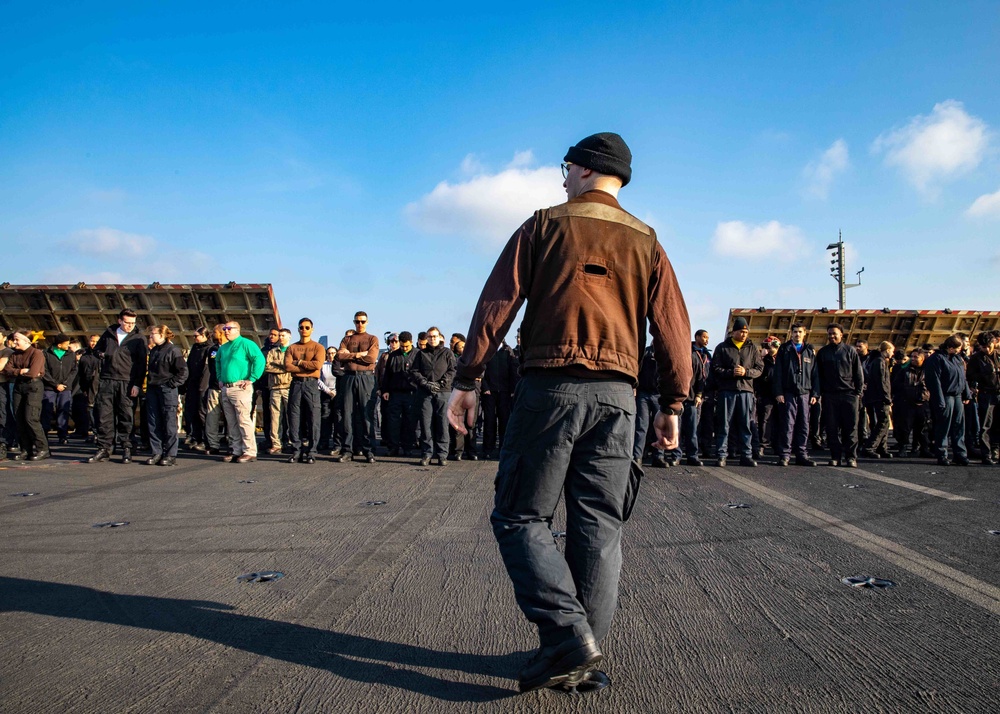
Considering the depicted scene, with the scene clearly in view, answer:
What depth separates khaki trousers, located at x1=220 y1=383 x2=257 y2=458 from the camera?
10352 millimetres

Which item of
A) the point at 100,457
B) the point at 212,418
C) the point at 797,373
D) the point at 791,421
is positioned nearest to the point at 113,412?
the point at 100,457

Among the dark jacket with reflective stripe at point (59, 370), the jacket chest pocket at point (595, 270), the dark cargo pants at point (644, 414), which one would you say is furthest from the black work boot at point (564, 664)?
the dark jacket with reflective stripe at point (59, 370)

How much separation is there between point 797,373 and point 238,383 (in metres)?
9.00

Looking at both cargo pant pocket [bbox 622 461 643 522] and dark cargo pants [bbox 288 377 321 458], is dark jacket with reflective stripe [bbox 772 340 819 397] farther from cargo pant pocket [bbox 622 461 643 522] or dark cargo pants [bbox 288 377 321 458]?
cargo pant pocket [bbox 622 461 643 522]

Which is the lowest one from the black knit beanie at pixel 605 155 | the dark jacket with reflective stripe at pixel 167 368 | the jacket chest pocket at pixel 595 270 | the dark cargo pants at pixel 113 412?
the dark cargo pants at pixel 113 412

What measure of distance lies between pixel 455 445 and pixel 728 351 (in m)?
4.92

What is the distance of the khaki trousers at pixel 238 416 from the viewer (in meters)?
10.4

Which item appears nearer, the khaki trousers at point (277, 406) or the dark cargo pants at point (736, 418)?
the dark cargo pants at point (736, 418)

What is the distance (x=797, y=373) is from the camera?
1120 cm

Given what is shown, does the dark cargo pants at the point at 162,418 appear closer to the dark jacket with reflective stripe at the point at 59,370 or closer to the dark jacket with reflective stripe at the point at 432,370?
the dark jacket with reflective stripe at the point at 432,370

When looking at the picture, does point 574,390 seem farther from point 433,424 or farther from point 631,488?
point 433,424

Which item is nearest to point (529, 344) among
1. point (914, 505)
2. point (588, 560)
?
point (588, 560)

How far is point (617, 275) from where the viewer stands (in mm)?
2725

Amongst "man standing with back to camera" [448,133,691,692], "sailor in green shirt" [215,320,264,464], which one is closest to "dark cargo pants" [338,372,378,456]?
"sailor in green shirt" [215,320,264,464]
